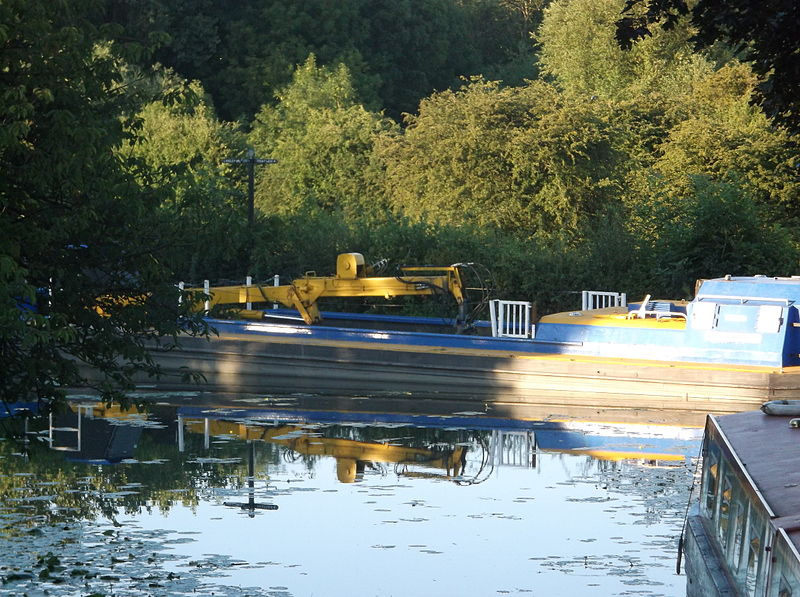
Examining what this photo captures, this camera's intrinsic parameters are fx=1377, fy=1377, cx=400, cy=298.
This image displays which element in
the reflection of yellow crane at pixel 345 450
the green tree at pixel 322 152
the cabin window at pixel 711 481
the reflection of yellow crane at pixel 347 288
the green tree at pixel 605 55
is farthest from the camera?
the green tree at pixel 605 55

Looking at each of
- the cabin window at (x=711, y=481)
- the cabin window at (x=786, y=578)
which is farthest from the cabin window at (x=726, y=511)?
the cabin window at (x=786, y=578)

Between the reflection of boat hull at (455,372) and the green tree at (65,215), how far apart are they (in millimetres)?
13506

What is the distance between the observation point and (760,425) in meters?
9.75

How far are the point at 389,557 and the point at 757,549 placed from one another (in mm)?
5824

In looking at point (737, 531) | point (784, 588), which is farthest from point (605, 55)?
point (784, 588)

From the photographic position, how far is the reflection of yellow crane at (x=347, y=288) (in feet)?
92.8

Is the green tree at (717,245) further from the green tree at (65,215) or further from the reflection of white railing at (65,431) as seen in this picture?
the green tree at (65,215)

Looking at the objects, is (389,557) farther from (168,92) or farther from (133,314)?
(168,92)

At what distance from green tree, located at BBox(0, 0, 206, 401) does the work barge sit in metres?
12.2

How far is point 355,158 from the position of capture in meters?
48.6

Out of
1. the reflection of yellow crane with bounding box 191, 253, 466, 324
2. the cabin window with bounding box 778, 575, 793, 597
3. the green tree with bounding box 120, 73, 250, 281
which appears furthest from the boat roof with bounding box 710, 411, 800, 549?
the reflection of yellow crane with bounding box 191, 253, 466, 324

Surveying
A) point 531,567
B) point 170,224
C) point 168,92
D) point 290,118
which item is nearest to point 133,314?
point 170,224

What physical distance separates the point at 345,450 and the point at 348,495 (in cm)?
337

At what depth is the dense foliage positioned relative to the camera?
11.5 metres
